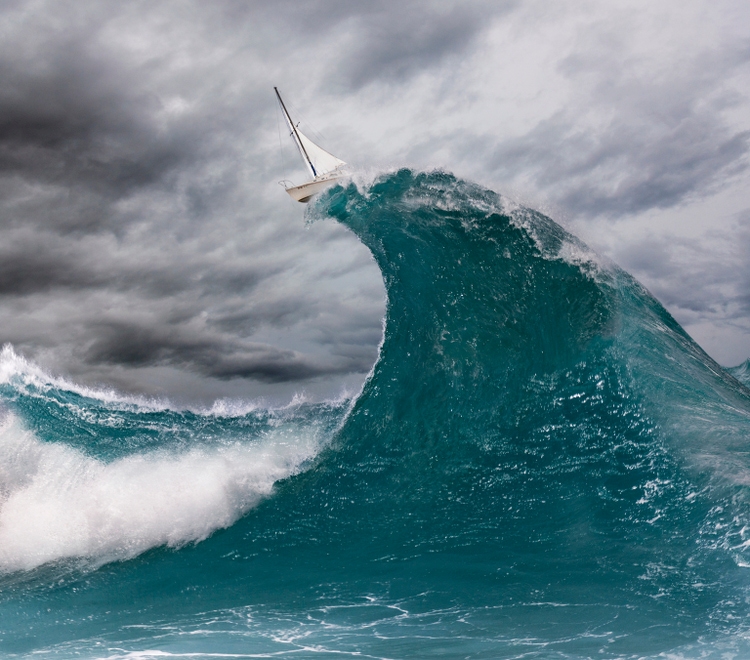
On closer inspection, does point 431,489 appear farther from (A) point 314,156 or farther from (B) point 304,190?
(A) point 314,156

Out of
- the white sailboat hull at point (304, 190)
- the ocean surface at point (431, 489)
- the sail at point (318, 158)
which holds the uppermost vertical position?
the sail at point (318, 158)

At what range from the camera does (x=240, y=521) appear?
895cm

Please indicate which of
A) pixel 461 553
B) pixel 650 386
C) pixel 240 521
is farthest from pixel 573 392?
pixel 240 521

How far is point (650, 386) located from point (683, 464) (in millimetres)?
1595

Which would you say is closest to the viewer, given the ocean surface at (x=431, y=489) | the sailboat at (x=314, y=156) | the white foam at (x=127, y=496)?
the ocean surface at (x=431, y=489)

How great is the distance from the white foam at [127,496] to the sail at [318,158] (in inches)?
414

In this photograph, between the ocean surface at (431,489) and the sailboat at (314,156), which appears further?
the sailboat at (314,156)

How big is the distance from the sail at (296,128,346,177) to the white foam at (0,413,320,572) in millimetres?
10517

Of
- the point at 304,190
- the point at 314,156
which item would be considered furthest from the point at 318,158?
the point at 304,190

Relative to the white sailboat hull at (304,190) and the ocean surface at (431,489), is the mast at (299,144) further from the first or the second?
the ocean surface at (431,489)

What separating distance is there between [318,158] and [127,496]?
12.8 meters

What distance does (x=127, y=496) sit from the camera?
9.88m

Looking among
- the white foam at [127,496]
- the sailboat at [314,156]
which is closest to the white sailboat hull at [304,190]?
the sailboat at [314,156]

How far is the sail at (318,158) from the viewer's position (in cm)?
1861
